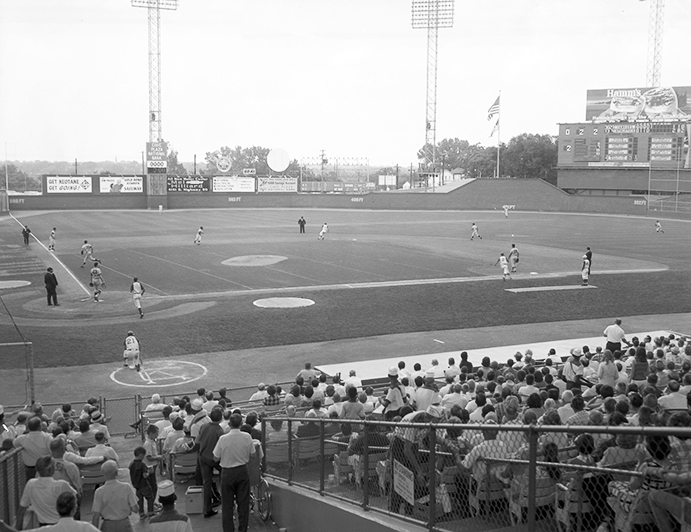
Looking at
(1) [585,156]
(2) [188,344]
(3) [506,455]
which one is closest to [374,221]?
(1) [585,156]

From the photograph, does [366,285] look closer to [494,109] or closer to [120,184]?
[494,109]

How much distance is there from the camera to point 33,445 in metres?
8.66

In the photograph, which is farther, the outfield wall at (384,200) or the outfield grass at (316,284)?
the outfield wall at (384,200)

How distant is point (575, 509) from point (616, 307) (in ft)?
84.2

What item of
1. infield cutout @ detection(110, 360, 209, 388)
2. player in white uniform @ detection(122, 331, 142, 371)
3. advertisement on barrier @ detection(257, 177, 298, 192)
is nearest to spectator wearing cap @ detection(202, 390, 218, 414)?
infield cutout @ detection(110, 360, 209, 388)

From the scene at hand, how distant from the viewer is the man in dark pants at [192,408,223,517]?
30.2 feet

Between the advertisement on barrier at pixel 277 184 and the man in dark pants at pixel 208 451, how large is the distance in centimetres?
9073

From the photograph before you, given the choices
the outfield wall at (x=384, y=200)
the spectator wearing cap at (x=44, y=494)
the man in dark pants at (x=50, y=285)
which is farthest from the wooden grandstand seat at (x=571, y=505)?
the outfield wall at (x=384, y=200)

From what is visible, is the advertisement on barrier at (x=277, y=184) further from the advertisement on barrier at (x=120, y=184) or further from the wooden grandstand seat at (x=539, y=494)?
the wooden grandstand seat at (x=539, y=494)

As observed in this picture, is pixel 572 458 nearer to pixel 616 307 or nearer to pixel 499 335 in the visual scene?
pixel 499 335

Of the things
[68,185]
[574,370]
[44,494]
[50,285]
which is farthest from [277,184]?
[44,494]

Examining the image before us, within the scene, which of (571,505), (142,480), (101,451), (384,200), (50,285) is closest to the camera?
(571,505)

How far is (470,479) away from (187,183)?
91.4m

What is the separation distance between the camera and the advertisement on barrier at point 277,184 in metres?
98.9
